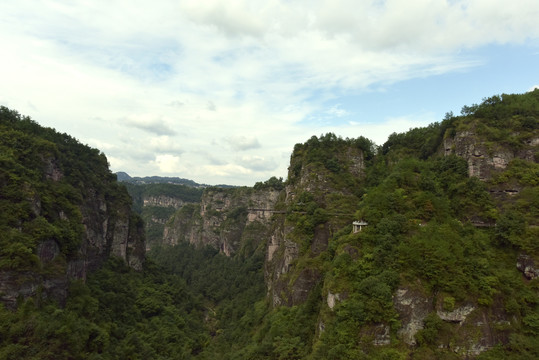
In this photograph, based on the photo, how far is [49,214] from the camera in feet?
130

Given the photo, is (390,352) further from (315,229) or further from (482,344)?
(315,229)

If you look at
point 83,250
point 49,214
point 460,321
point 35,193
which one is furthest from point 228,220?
point 460,321

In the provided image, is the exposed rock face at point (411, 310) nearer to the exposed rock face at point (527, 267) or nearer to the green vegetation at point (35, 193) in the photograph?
the exposed rock face at point (527, 267)

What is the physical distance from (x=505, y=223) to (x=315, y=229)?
79.5ft

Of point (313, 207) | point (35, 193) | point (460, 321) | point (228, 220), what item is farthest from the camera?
point (228, 220)

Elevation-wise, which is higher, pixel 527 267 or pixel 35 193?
pixel 35 193

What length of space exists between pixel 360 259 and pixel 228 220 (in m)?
90.5

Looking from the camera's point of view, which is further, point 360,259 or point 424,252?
point 360,259

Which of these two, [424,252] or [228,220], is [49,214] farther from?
[228,220]

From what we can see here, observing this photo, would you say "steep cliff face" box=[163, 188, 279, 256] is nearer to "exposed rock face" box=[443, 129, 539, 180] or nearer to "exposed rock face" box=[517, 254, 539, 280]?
"exposed rock face" box=[443, 129, 539, 180]

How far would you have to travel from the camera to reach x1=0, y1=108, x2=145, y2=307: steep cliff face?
3153cm

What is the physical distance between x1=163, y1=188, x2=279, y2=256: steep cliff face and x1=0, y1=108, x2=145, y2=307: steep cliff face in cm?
4632

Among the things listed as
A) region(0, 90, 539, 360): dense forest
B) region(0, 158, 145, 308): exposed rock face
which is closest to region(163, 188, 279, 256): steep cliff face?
region(0, 158, 145, 308): exposed rock face

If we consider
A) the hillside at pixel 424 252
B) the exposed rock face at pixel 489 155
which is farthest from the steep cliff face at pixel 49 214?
the exposed rock face at pixel 489 155
